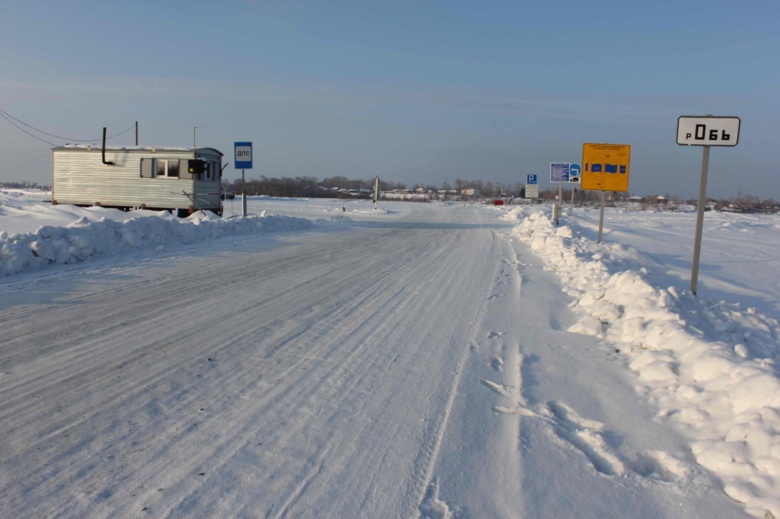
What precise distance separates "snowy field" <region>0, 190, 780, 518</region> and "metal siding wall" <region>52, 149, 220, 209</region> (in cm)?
1750

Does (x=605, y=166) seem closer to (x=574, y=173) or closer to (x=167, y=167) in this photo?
(x=574, y=173)

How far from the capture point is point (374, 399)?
5219mm

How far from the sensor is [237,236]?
20375mm

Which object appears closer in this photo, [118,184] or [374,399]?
[374,399]

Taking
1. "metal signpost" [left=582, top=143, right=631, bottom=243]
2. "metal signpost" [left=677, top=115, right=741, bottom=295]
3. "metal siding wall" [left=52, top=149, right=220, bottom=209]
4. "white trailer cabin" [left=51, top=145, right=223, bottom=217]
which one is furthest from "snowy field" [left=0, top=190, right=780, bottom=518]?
"metal siding wall" [left=52, top=149, right=220, bottom=209]

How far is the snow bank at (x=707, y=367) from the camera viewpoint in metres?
4.01

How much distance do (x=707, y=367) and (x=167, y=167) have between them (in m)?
27.1

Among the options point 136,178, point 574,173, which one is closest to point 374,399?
point 574,173

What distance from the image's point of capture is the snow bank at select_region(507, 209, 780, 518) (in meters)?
4.01

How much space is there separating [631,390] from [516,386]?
117 centimetres

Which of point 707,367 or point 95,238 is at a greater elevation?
point 95,238

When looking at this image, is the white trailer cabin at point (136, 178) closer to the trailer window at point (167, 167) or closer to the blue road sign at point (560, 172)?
the trailer window at point (167, 167)

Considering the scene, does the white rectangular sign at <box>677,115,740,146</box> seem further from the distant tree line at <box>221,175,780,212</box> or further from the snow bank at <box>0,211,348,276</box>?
the distant tree line at <box>221,175,780,212</box>

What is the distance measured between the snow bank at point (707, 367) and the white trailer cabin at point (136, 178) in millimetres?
21794
